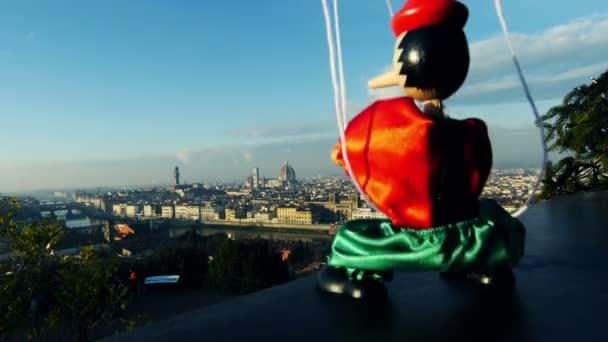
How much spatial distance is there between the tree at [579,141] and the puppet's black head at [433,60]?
930 centimetres

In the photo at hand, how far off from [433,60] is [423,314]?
5.62 ft

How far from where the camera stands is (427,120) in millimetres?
3104

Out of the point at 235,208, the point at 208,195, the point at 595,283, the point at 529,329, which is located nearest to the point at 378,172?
the point at 529,329

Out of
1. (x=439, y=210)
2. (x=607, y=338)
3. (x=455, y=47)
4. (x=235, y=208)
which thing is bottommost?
(x=235, y=208)

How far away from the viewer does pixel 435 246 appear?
3.33 metres

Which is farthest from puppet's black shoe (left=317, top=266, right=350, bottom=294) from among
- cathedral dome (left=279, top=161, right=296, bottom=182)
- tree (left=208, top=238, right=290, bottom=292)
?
cathedral dome (left=279, top=161, right=296, bottom=182)

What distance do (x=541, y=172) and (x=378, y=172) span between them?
1438mm

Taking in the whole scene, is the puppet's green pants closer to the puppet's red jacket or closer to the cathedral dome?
the puppet's red jacket

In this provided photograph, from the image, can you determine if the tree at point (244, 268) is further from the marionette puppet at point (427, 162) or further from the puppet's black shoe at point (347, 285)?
the marionette puppet at point (427, 162)

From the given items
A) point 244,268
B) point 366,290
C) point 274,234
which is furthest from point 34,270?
Result: point 274,234

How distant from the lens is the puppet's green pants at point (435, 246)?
3328mm

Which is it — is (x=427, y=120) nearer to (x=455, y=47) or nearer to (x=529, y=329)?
(x=455, y=47)

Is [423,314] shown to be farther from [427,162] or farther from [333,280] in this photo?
[427,162]

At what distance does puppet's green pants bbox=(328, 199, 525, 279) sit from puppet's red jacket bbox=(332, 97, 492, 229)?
10cm
